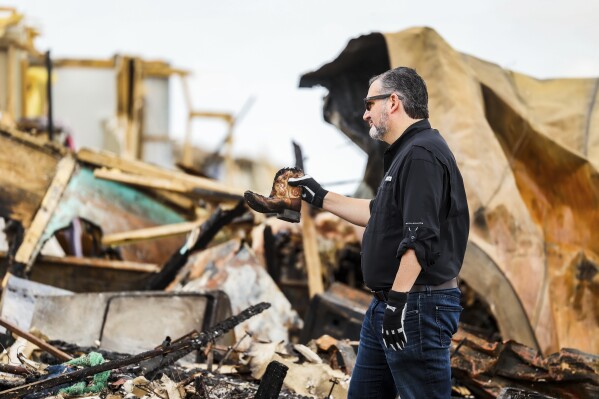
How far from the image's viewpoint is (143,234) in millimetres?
7699

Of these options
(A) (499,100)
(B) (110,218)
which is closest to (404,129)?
(A) (499,100)

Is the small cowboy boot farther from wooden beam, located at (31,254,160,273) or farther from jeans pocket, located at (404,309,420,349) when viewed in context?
wooden beam, located at (31,254,160,273)

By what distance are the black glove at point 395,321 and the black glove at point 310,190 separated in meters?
0.84

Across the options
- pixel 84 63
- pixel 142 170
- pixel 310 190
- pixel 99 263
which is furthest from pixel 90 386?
pixel 84 63

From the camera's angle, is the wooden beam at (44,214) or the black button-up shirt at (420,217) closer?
the black button-up shirt at (420,217)

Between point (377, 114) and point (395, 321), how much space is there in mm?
840

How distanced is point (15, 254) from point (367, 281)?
5.14m

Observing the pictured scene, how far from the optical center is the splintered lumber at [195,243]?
691 cm

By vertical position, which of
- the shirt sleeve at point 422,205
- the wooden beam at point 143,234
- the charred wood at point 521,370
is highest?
the shirt sleeve at point 422,205

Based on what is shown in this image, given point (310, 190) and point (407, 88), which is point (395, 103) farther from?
point (310, 190)

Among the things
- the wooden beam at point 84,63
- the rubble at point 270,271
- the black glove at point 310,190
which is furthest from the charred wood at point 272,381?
the wooden beam at point 84,63

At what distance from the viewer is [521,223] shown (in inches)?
238

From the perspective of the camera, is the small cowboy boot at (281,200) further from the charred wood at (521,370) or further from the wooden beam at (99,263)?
the wooden beam at (99,263)

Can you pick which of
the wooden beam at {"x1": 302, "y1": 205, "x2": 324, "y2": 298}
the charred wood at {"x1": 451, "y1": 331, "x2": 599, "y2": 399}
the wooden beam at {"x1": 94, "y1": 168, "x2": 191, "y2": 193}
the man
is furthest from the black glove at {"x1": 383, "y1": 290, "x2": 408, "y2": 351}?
the wooden beam at {"x1": 94, "y1": 168, "x2": 191, "y2": 193}
